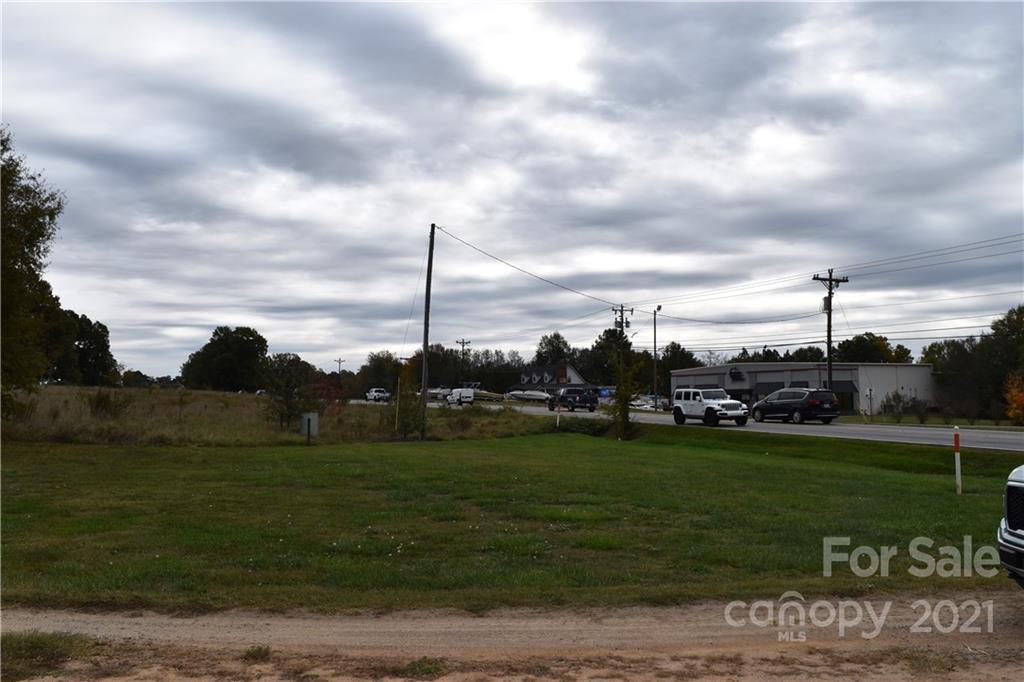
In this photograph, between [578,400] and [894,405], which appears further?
[578,400]

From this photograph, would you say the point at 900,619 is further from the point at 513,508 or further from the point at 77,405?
the point at 77,405

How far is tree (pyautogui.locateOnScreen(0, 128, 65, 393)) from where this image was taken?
2773 centimetres

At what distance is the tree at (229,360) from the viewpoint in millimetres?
109812

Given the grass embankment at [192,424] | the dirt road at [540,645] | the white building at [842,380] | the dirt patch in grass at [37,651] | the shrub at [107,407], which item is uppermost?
the white building at [842,380]

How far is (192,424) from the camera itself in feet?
120

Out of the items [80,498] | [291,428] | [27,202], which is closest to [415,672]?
[80,498]

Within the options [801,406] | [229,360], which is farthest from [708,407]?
[229,360]

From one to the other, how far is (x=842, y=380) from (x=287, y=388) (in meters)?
57.0

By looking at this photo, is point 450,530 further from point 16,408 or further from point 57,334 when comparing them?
point 57,334

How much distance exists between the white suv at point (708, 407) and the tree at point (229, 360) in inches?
2933

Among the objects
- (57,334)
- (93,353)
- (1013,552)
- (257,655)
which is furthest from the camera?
(93,353)

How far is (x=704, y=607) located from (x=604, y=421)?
3692 centimetres

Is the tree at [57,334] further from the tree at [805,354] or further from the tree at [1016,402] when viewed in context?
the tree at [805,354]

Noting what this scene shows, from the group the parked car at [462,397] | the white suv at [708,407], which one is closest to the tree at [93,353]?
the parked car at [462,397]
